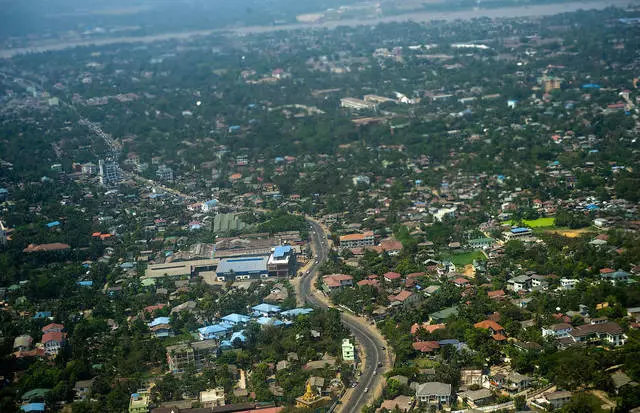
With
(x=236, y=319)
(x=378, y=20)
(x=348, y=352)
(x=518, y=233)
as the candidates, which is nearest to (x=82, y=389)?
(x=236, y=319)

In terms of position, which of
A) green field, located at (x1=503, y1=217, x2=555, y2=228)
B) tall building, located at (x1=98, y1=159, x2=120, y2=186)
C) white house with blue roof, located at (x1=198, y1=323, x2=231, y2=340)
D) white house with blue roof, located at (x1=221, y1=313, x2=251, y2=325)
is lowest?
tall building, located at (x1=98, y1=159, x2=120, y2=186)

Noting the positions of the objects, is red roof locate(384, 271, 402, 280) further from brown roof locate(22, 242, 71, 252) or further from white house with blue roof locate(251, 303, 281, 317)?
brown roof locate(22, 242, 71, 252)

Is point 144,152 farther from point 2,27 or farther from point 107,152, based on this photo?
point 2,27

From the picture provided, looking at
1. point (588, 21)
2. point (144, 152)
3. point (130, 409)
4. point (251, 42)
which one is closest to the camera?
point (130, 409)

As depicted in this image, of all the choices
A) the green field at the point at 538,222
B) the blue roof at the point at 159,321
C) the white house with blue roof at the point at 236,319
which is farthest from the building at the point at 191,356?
the green field at the point at 538,222

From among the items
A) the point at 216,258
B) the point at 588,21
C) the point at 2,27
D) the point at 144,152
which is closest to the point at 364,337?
the point at 216,258

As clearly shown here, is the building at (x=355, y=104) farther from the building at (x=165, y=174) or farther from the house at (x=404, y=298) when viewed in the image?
the house at (x=404, y=298)

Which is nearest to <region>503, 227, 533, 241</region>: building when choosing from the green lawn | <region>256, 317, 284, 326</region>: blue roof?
the green lawn
